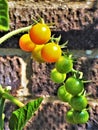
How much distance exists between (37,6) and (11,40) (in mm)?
90

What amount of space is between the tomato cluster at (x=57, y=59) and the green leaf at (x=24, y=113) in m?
0.06

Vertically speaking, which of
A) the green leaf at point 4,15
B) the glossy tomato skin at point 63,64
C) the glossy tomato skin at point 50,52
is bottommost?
the glossy tomato skin at point 63,64

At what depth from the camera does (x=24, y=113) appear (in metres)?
0.64

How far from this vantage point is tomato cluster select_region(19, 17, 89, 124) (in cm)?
61

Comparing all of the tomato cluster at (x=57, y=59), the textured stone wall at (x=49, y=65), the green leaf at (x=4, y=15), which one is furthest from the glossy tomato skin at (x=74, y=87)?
the textured stone wall at (x=49, y=65)

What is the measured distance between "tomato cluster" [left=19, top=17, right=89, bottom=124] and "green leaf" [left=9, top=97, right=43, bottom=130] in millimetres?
62

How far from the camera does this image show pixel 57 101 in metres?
0.95

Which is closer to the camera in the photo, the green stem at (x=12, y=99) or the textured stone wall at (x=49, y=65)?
the green stem at (x=12, y=99)

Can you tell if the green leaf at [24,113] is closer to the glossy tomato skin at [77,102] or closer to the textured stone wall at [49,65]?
the glossy tomato skin at [77,102]

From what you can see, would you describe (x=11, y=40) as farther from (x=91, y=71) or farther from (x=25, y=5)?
(x=91, y=71)

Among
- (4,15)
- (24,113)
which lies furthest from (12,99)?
(4,15)

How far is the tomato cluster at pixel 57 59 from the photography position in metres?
0.61

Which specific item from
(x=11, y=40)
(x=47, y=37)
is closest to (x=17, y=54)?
(x=11, y=40)

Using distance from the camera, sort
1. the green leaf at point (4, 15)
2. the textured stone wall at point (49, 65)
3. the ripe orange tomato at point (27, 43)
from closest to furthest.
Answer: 1. the green leaf at point (4, 15)
2. the ripe orange tomato at point (27, 43)
3. the textured stone wall at point (49, 65)
